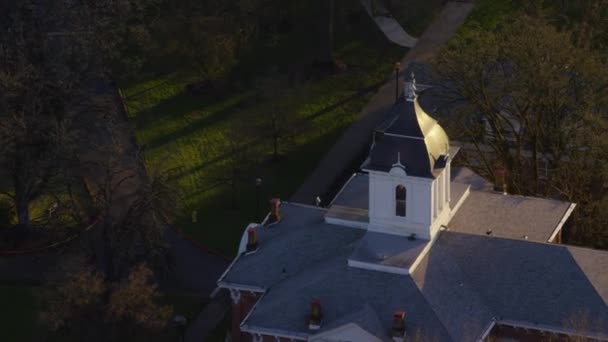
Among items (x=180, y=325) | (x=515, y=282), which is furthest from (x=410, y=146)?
(x=180, y=325)

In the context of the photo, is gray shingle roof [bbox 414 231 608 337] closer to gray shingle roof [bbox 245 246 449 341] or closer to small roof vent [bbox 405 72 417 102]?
gray shingle roof [bbox 245 246 449 341]

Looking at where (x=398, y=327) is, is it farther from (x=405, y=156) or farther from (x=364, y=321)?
(x=405, y=156)

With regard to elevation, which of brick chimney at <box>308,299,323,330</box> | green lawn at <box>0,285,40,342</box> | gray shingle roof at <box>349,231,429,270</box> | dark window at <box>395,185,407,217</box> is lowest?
green lawn at <box>0,285,40,342</box>

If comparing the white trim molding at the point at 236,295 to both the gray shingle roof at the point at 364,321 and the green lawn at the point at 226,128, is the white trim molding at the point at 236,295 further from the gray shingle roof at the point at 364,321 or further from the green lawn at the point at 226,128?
the green lawn at the point at 226,128

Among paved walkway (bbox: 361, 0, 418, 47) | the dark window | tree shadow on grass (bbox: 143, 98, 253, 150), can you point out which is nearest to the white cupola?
the dark window

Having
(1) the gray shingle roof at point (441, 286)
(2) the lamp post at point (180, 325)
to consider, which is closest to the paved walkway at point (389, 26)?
(2) the lamp post at point (180, 325)

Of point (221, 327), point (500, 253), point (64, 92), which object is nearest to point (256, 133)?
point (64, 92)
